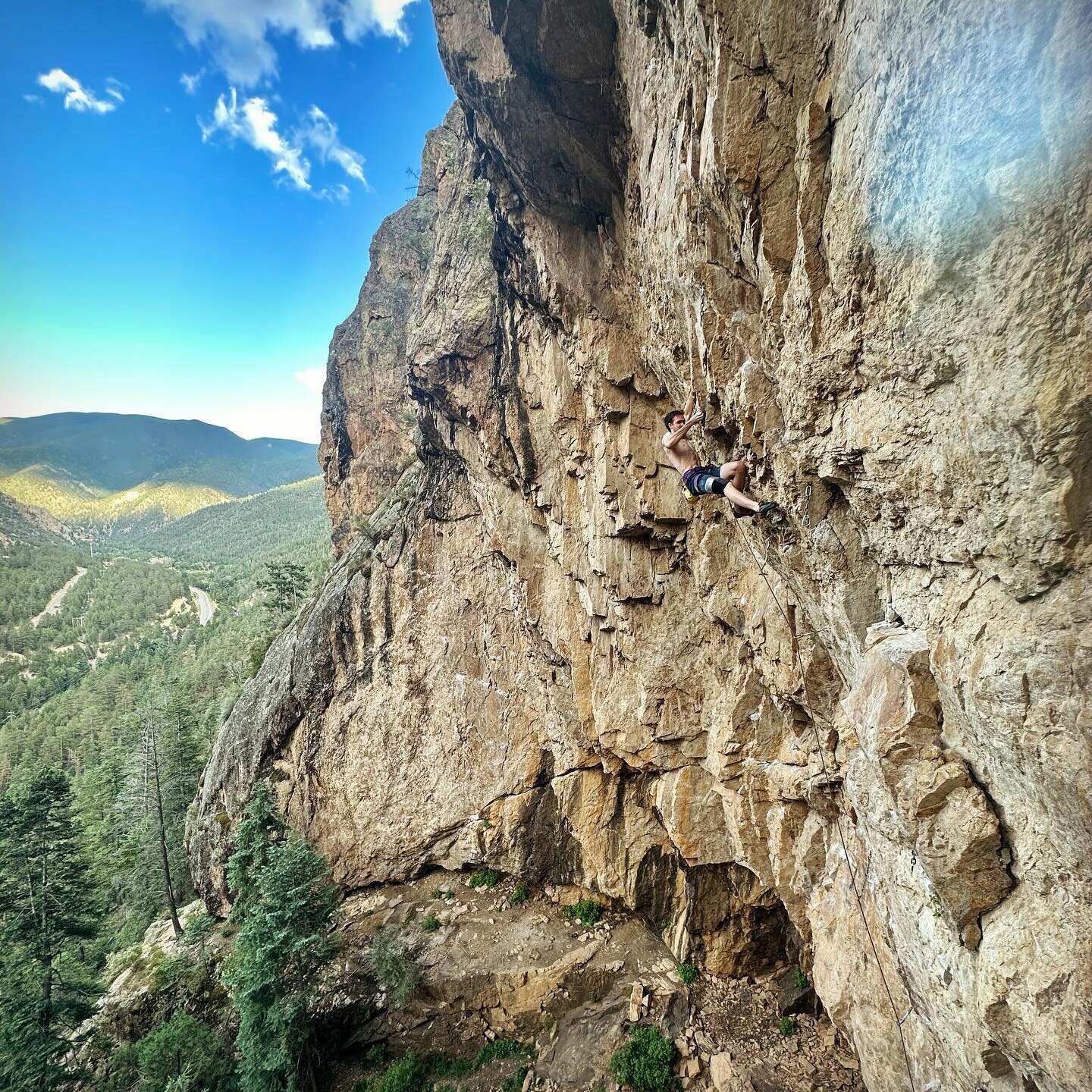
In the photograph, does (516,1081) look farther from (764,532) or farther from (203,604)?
(203,604)

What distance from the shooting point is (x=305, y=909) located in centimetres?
1235

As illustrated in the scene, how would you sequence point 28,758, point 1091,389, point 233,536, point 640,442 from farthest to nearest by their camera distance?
point 233,536, point 28,758, point 640,442, point 1091,389

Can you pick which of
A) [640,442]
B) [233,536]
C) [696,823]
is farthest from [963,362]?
[233,536]

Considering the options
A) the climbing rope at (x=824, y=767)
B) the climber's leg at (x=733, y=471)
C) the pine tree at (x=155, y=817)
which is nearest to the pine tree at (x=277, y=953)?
the pine tree at (x=155, y=817)

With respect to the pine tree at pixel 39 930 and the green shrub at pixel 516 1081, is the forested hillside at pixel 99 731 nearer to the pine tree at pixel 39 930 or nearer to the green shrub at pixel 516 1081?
the pine tree at pixel 39 930

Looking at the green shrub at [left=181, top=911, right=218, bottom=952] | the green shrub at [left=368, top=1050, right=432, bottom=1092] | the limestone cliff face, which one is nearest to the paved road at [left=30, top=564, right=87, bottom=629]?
the green shrub at [left=181, top=911, right=218, bottom=952]

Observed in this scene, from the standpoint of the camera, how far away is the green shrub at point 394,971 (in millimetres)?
12094

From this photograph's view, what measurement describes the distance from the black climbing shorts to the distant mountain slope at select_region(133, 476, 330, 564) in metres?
135

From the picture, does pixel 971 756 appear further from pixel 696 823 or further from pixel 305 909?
pixel 305 909

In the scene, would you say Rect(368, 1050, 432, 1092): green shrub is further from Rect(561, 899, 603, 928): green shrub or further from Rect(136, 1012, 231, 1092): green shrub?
Rect(561, 899, 603, 928): green shrub

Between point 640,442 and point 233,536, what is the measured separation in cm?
19306

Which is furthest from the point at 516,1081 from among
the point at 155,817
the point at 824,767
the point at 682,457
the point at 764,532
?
the point at 155,817

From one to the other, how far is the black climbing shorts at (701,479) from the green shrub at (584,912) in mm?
11869

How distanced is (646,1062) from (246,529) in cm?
19463
